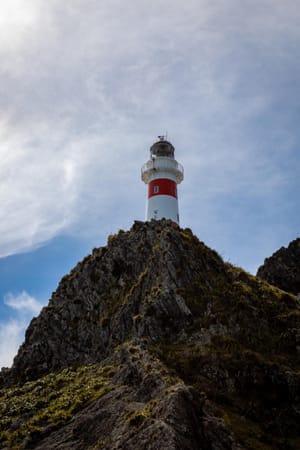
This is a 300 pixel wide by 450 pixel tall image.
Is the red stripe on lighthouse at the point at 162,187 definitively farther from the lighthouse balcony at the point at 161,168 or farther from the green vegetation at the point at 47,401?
the green vegetation at the point at 47,401

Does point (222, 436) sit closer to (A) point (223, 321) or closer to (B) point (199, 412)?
(B) point (199, 412)

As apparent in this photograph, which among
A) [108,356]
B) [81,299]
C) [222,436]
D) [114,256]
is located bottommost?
[222,436]

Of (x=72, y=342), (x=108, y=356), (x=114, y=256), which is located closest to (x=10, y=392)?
(x=72, y=342)

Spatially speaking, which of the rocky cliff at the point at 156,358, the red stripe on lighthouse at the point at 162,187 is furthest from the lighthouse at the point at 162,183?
the rocky cliff at the point at 156,358

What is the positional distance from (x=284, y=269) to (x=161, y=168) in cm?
2274

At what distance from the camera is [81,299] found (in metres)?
36.2

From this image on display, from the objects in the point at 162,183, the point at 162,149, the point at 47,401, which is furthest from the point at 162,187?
the point at 47,401

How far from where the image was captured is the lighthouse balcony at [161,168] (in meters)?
50.7

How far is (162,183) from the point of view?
162 ft

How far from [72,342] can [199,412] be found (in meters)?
19.1

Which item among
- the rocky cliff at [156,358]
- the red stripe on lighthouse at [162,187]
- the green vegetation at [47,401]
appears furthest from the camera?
the red stripe on lighthouse at [162,187]

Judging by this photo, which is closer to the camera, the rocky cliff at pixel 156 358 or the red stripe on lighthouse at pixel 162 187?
the rocky cliff at pixel 156 358

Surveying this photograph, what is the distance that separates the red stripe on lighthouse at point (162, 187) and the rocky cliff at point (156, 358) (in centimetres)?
920

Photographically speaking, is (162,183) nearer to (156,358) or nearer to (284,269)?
(284,269)
